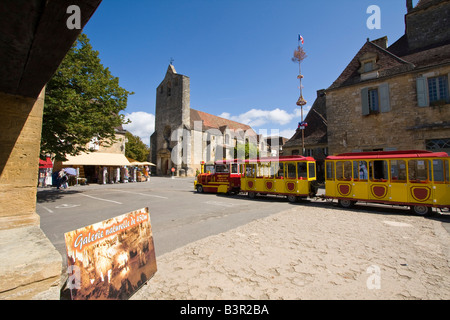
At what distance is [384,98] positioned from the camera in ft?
51.3

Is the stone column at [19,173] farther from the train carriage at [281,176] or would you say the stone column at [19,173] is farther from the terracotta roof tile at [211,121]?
the terracotta roof tile at [211,121]

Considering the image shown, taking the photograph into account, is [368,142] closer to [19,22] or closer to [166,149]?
[19,22]

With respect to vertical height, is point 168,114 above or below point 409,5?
below

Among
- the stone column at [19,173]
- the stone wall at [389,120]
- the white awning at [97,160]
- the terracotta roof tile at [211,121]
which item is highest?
the terracotta roof tile at [211,121]


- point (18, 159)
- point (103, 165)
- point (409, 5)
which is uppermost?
point (409, 5)

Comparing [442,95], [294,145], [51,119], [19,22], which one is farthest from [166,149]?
[19,22]

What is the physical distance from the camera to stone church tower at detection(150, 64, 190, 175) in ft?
125

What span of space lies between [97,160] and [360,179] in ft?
80.3

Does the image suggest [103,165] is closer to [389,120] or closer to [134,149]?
[134,149]

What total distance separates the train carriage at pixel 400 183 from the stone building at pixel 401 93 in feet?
24.4

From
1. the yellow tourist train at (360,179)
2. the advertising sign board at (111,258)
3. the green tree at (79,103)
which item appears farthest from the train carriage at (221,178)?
the advertising sign board at (111,258)

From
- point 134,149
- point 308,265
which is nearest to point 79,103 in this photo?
point 308,265

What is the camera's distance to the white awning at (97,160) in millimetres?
21078

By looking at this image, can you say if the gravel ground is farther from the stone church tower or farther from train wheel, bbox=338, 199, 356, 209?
the stone church tower
